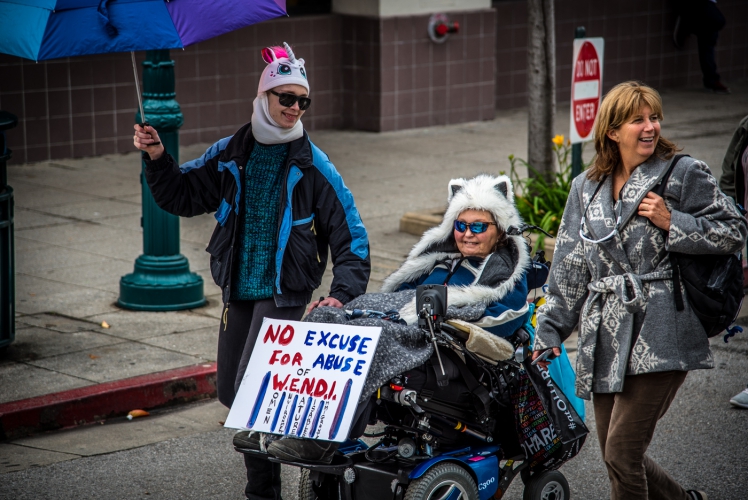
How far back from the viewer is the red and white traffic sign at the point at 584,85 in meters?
8.77

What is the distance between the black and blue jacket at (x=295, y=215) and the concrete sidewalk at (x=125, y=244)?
1.84m

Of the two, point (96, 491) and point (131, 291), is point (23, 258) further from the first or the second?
point (96, 491)

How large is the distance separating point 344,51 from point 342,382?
1183 cm

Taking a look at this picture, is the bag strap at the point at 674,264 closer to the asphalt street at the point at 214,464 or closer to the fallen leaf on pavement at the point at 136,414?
the asphalt street at the point at 214,464

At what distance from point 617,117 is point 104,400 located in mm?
3392

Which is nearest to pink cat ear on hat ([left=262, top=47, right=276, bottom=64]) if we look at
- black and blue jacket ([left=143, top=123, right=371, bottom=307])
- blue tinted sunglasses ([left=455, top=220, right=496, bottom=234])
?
black and blue jacket ([left=143, top=123, right=371, bottom=307])

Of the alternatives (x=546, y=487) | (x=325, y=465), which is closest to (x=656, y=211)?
(x=546, y=487)

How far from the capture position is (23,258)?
898 cm

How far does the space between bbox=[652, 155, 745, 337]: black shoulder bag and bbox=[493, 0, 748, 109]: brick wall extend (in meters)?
13.3

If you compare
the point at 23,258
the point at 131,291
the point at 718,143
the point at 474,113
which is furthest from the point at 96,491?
the point at 474,113

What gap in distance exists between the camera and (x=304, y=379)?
421 centimetres

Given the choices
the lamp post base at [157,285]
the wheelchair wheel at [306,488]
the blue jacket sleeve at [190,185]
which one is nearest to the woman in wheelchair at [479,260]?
the wheelchair wheel at [306,488]

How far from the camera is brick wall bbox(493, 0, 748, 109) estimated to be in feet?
56.6

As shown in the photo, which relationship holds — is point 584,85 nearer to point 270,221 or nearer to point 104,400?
point 104,400
